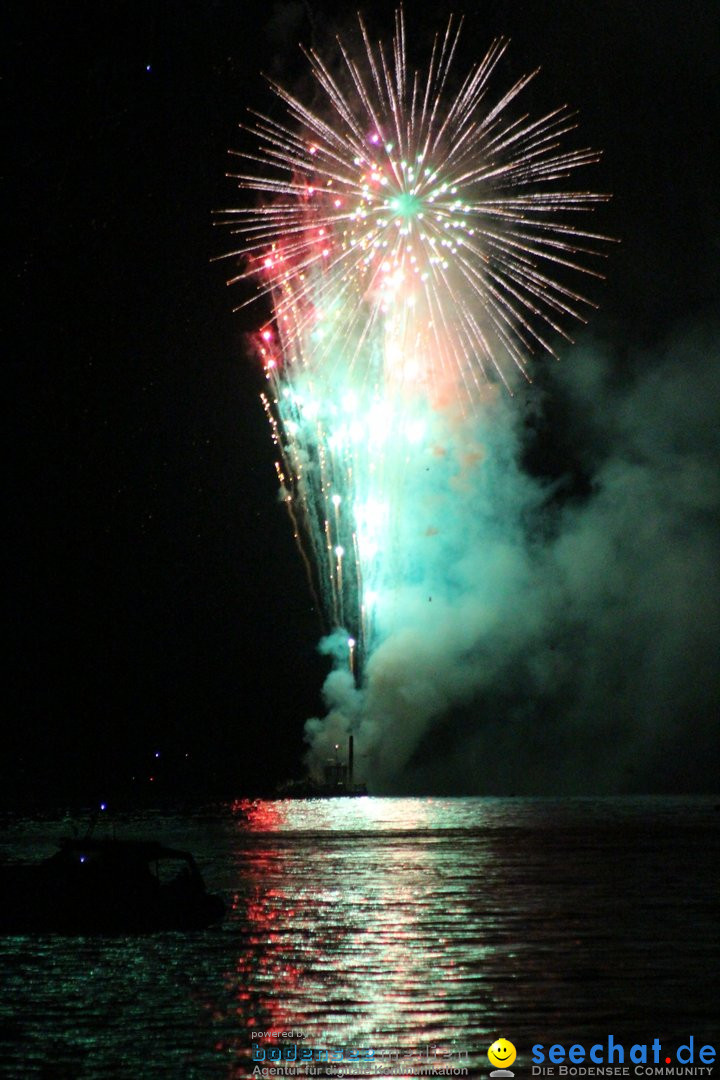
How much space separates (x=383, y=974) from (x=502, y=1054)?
919 centimetres

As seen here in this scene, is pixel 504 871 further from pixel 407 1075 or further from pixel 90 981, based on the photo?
pixel 407 1075

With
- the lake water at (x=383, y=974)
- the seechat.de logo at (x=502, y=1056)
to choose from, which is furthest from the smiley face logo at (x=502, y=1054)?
the lake water at (x=383, y=974)

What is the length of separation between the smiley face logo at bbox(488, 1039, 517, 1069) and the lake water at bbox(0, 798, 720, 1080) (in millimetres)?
222

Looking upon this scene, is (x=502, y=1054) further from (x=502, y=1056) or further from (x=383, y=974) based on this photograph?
(x=383, y=974)

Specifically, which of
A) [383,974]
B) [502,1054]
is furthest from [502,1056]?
[383,974]

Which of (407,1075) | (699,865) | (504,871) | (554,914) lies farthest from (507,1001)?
(699,865)

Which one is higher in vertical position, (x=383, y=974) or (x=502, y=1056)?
(x=383, y=974)

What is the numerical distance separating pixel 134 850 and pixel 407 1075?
75.0 feet

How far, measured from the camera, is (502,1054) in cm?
2248

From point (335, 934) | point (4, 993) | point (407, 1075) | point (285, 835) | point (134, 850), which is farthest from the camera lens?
point (285, 835)

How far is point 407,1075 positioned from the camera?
20.9 metres

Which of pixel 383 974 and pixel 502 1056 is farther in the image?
pixel 383 974

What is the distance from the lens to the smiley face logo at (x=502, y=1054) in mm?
21902

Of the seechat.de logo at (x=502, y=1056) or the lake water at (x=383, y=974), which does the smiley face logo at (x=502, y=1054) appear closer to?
the seechat.de logo at (x=502, y=1056)
